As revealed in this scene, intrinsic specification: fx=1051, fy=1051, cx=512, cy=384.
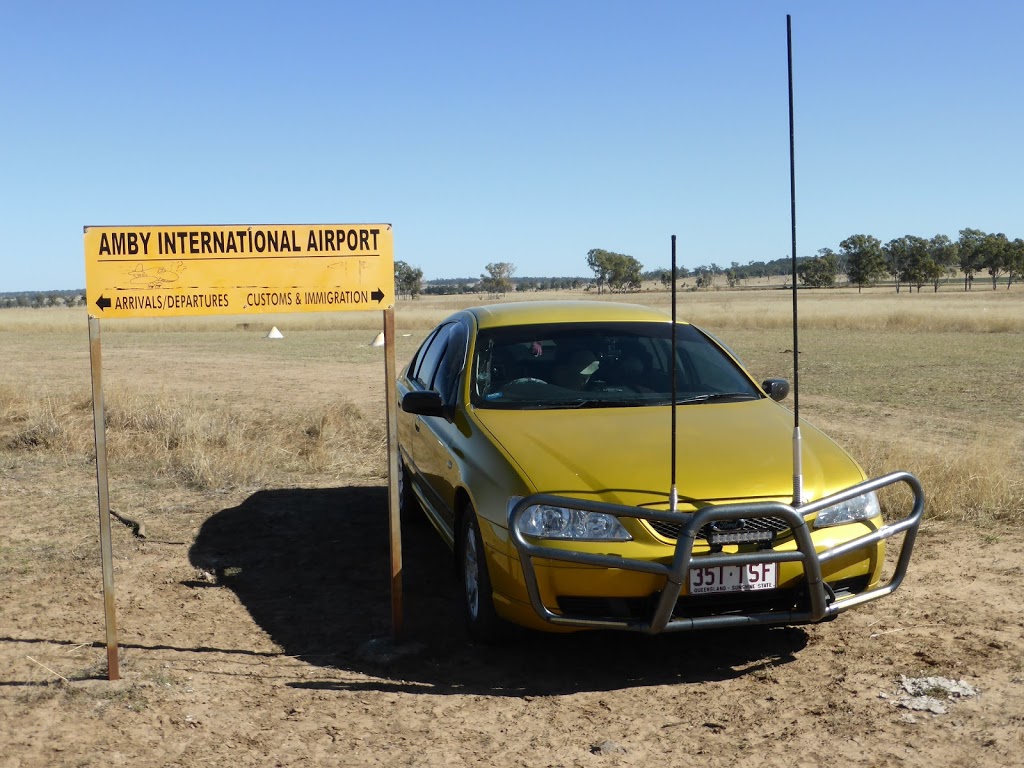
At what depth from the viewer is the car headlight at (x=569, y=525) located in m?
4.34

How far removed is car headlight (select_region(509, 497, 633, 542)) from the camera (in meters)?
4.34

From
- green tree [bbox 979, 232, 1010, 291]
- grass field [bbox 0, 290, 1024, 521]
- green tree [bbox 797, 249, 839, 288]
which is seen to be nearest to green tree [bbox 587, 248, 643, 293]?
green tree [bbox 797, 249, 839, 288]

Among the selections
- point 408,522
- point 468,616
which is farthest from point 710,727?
point 408,522

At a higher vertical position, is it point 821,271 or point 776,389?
point 821,271

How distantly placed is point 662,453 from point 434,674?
141 centimetres

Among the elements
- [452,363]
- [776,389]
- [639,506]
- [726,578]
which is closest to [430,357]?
[452,363]

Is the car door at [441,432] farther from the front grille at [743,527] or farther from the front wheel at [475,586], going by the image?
the front grille at [743,527]

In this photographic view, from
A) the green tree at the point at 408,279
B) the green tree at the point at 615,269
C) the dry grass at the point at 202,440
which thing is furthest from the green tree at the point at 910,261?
the dry grass at the point at 202,440

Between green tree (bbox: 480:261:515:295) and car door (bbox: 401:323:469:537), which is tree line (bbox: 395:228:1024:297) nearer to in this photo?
green tree (bbox: 480:261:515:295)

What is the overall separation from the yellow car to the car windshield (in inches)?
0.6

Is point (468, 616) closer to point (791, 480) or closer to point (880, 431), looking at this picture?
point (791, 480)

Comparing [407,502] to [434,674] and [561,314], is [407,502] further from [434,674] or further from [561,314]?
[434,674]

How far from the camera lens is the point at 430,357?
23.7ft

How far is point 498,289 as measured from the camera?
154875 millimetres
